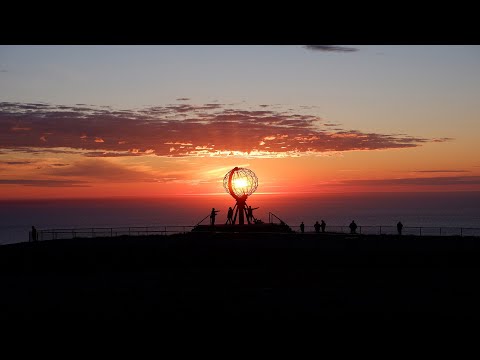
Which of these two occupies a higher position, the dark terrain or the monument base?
the monument base

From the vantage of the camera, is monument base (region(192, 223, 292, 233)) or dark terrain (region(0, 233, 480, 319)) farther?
monument base (region(192, 223, 292, 233))

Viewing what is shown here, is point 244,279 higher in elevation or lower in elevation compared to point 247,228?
lower

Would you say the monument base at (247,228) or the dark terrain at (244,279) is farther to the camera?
the monument base at (247,228)

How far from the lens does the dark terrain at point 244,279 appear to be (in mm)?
13995

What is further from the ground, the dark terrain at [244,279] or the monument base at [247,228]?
the monument base at [247,228]

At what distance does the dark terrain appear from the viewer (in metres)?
14.0

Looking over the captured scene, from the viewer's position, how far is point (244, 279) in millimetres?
20125

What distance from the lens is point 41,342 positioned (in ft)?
32.4

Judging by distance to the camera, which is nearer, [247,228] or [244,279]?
[244,279]
